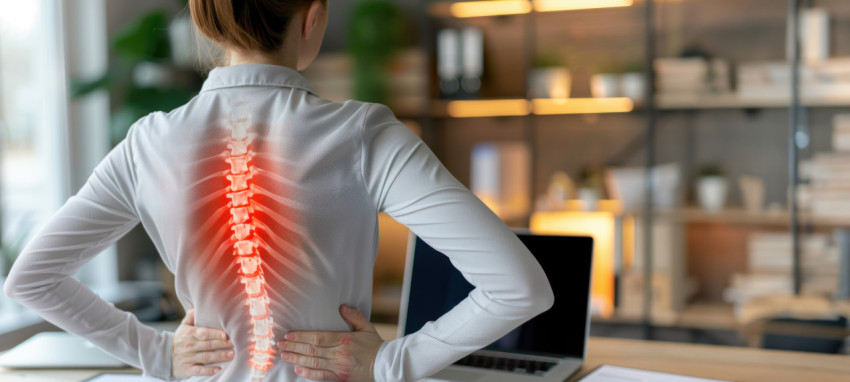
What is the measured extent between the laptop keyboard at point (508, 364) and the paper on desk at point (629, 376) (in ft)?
0.30

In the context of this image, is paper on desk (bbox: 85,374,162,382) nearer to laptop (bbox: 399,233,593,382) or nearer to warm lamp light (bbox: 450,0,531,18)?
laptop (bbox: 399,233,593,382)

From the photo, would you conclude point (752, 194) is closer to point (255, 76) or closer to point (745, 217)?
point (745, 217)

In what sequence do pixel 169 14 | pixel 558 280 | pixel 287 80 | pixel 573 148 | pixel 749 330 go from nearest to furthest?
pixel 287 80
pixel 558 280
pixel 749 330
pixel 169 14
pixel 573 148

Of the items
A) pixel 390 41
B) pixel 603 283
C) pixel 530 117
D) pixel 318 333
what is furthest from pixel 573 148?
pixel 318 333

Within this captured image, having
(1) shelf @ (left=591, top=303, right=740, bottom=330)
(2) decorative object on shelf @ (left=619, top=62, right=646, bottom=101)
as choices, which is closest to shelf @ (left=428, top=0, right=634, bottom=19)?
(2) decorative object on shelf @ (left=619, top=62, right=646, bottom=101)

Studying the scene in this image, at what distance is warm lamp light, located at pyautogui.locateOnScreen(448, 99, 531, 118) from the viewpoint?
371 centimetres

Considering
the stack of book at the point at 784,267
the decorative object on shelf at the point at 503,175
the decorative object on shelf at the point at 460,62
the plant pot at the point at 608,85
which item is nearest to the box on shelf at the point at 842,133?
the stack of book at the point at 784,267

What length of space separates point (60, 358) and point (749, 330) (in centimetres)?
178

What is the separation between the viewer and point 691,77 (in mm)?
3367

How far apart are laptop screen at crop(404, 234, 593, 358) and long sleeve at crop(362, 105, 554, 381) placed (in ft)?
2.11

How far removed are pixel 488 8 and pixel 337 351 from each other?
3.02m

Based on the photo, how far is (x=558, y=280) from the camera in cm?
154

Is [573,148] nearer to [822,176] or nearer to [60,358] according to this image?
[822,176]

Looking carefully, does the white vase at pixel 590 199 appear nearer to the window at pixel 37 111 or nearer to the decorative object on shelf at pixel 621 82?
the decorative object on shelf at pixel 621 82
